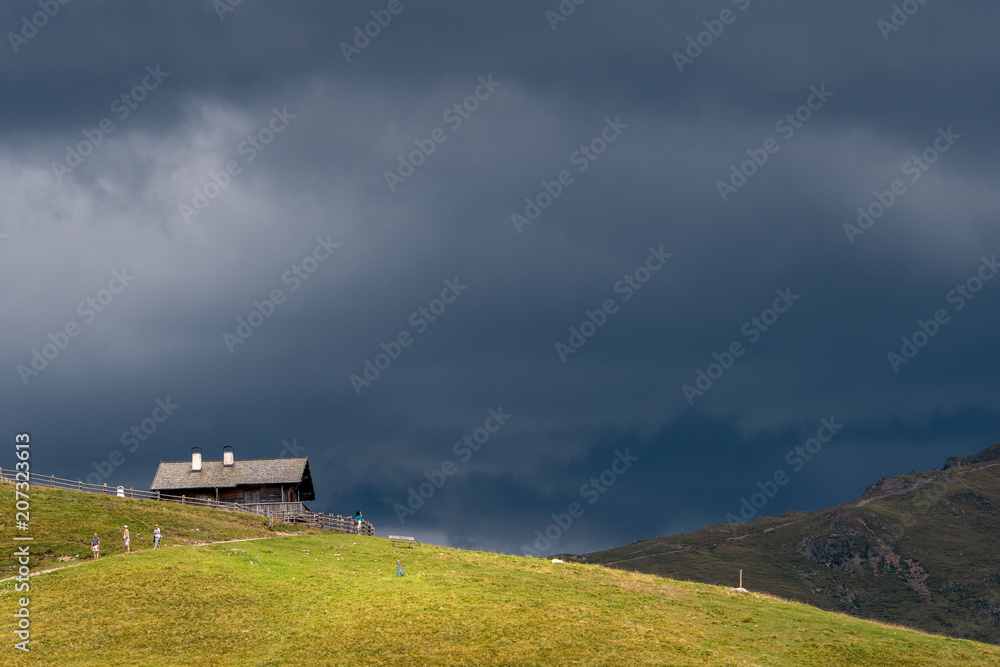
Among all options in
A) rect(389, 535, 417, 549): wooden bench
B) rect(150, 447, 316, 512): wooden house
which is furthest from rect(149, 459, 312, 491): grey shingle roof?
rect(389, 535, 417, 549): wooden bench

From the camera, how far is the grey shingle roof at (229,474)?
88688 millimetres

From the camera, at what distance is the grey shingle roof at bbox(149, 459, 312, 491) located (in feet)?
291

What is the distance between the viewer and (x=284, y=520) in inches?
3201

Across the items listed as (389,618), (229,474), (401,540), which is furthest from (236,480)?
(389,618)

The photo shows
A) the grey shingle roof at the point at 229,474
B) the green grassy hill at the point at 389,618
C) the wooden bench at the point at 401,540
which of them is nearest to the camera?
the green grassy hill at the point at 389,618

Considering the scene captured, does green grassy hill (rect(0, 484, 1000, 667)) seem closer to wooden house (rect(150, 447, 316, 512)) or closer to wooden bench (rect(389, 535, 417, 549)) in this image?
wooden bench (rect(389, 535, 417, 549))

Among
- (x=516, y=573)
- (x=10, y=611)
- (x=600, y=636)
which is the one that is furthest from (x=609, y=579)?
(x=10, y=611)

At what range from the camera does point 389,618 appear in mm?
46250

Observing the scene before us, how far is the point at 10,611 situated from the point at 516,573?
101 ft

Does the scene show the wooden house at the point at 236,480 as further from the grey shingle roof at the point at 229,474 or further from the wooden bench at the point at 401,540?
the wooden bench at the point at 401,540

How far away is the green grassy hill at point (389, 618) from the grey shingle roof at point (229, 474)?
83.4 ft

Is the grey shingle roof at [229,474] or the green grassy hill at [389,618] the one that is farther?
the grey shingle roof at [229,474]

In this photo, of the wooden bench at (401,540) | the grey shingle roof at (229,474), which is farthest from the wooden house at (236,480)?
the wooden bench at (401,540)

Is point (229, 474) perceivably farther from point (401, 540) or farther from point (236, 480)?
point (401, 540)
